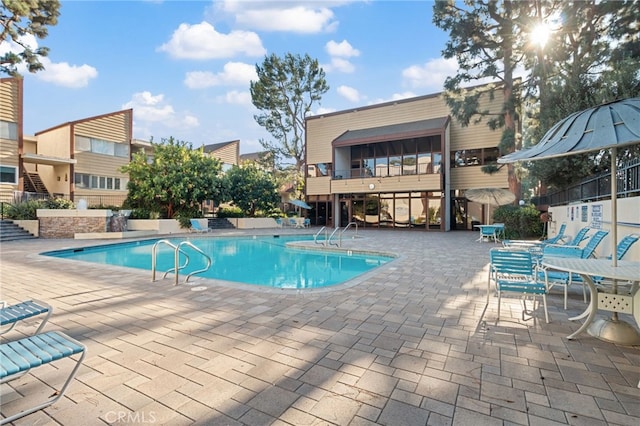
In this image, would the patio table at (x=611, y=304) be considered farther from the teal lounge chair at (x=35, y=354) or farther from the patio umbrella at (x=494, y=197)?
the patio umbrella at (x=494, y=197)

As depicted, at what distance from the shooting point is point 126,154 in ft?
83.4

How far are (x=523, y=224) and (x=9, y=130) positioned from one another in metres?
28.4

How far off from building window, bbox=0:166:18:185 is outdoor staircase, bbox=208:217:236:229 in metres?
→ 11.0

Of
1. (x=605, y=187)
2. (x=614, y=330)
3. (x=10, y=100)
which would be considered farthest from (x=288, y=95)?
(x=614, y=330)

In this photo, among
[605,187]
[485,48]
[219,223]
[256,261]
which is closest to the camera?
[605,187]

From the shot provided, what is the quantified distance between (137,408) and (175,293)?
3280 millimetres

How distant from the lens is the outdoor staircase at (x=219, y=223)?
2230 cm

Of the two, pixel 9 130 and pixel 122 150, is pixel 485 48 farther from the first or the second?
pixel 9 130

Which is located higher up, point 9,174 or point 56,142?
point 56,142

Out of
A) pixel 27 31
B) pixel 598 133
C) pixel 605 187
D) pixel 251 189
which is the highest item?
pixel 27 31

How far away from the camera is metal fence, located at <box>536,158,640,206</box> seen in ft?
20.4

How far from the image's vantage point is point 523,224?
1491 cm

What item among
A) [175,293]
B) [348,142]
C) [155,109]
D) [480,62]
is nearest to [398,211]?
[348,142]

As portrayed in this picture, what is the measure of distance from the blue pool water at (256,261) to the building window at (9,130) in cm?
1175
